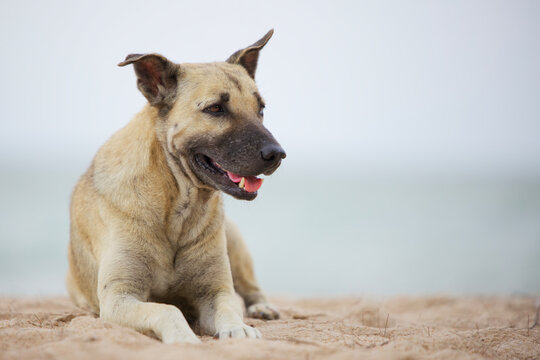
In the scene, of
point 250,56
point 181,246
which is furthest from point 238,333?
point 250,56

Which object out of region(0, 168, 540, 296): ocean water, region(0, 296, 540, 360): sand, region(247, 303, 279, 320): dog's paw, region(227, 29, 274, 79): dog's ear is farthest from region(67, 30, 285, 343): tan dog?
region(0, 168, 540, 296): ocean water

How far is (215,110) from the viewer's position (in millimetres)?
4324

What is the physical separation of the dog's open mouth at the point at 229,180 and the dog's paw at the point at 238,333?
1034mm

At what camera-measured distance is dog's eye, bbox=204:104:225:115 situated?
170 inches

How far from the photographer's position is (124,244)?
13.9 feet

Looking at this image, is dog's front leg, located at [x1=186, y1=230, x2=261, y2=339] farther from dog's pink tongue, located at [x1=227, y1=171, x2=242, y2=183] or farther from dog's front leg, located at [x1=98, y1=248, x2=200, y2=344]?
dog's pink tongue, located at [x1=227, y1=171, x2=242, y2=183]

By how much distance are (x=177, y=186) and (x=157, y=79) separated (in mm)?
937

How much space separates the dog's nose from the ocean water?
7.00m

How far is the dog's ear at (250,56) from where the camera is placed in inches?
201

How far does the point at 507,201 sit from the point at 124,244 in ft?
115

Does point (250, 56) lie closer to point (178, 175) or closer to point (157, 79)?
point (157, 79)

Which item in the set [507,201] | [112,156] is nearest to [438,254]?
[507,201]

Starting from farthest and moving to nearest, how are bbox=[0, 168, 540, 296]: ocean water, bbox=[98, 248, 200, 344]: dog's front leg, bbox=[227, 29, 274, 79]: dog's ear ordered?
bbox=[0, 168, 540, 296]: ocean water
bbox=[227, 29, 274, 79]: dog's ear
bbox=[98, 248, 200, 344]: dog's front leg

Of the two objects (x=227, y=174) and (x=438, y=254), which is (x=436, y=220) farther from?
(x=227, y=174)
